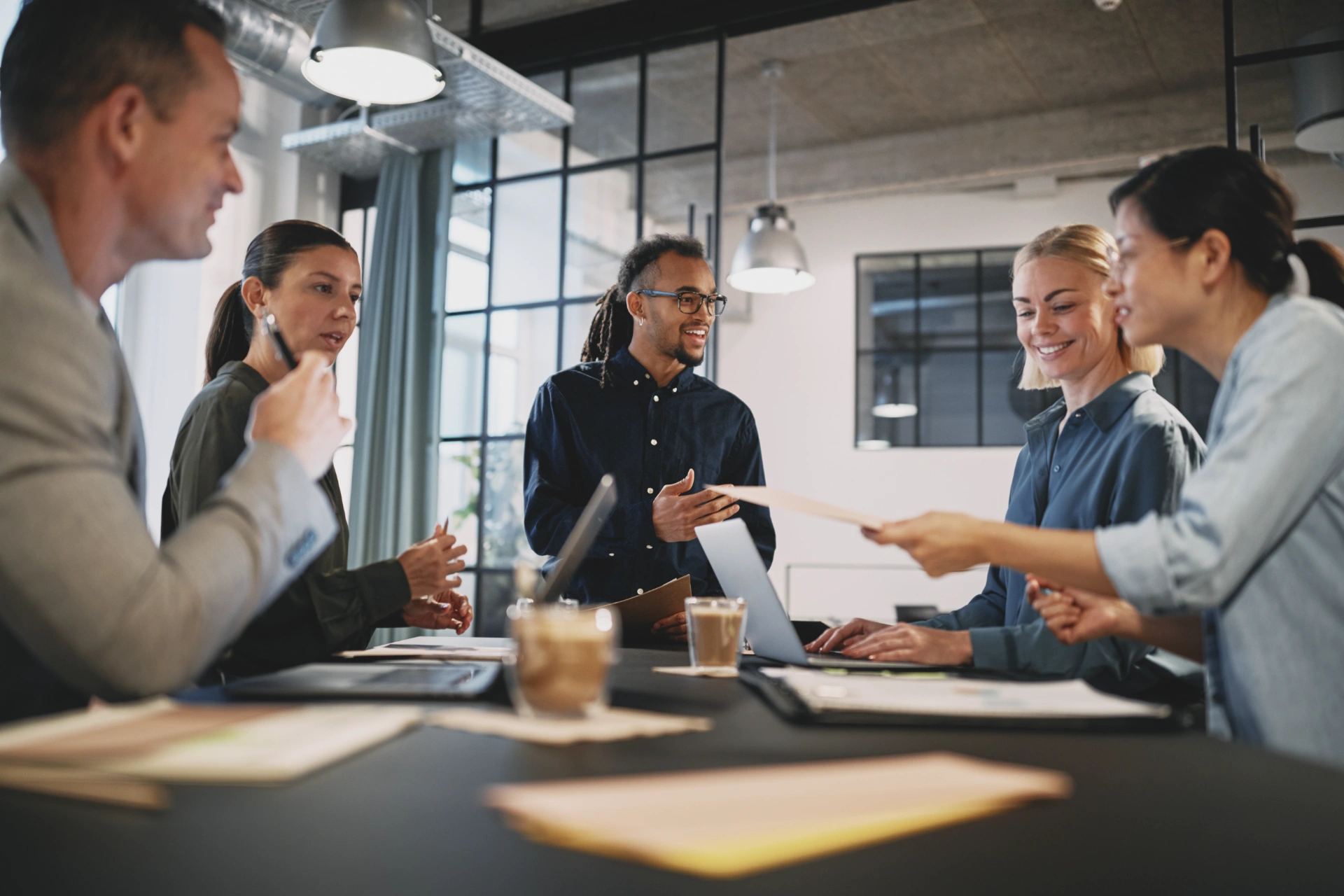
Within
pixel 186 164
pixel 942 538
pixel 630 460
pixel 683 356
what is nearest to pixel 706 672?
pixel 942 538

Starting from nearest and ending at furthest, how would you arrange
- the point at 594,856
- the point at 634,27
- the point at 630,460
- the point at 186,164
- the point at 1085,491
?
1. the point at 594,856
2. the point at 186,164
3. the point at 1085,491
4. the point at 630,460
5. the point at 634,27

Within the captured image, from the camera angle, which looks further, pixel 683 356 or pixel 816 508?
pixel 683 356

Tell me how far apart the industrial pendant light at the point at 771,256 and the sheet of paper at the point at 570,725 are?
4906 mm

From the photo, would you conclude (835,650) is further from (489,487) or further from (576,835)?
(489,487)

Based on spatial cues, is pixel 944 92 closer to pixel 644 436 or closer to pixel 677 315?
pixel 677 315

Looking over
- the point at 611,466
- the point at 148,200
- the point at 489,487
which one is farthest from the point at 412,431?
the point at 148,200

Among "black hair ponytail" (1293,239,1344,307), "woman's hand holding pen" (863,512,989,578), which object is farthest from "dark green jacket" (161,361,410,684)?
"black hair ponytail" (1293,239,1344,307)

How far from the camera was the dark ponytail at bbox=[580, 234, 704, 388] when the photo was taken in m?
2.77

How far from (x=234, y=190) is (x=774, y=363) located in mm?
7765

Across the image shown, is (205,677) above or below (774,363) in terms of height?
below

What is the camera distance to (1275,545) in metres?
1.08

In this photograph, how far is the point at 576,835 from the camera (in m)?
0.51

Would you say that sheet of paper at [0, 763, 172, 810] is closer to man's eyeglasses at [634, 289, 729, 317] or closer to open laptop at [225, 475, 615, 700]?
open laptop at [225, 475, 615, 700]

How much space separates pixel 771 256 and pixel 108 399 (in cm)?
494
